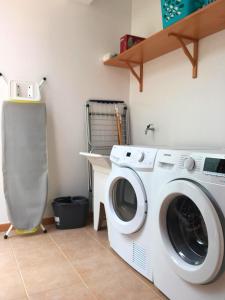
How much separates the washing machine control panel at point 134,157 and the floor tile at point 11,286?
1012 millimetres

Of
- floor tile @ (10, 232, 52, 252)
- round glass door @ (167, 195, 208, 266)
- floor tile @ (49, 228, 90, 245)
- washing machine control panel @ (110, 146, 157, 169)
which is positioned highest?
Result: washing machine control panel @ (110, 146, 157, 169)

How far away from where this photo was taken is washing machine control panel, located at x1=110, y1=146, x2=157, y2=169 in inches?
65.5

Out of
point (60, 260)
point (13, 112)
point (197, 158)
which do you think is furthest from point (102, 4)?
point (60, 260)

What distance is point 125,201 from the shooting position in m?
2.03

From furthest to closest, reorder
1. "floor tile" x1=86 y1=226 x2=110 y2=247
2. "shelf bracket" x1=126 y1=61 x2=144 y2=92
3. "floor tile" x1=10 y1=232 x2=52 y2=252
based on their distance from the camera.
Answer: "shelf bracket" x1=126 y1=61 x2=144 y2=92 → "floor tile" x1=86 y1=226 x2=110 y2=247 → "floor tile" x1=10 y1=232 x2=52 y2=252

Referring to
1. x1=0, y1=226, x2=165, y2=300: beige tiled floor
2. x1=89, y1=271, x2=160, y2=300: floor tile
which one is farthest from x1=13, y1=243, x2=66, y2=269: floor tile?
x1=89, y1=271, x2=160, y2=300: floor tile

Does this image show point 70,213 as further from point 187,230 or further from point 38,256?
point 187,230

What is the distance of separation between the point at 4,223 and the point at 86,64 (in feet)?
5.94

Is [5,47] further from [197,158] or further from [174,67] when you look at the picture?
[197,158]

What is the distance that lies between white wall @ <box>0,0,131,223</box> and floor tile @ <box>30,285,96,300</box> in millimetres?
1180

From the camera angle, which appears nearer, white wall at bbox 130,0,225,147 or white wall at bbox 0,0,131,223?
white wall at bbox 130,0,225,147

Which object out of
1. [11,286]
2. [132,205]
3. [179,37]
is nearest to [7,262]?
[11,286]

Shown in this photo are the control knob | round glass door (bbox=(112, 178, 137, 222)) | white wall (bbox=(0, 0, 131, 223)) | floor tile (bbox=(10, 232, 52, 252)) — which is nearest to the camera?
the control knob

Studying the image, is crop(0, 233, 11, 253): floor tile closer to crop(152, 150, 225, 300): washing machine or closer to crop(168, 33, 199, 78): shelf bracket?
crop(152, 150, 225, 300): washing machine
